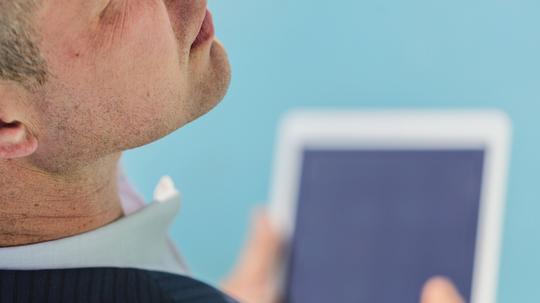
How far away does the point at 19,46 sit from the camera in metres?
0.70

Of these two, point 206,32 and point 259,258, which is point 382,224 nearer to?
point 259,258

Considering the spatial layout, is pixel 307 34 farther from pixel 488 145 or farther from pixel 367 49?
pixel 488 145

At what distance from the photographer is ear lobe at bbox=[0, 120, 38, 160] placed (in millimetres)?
758

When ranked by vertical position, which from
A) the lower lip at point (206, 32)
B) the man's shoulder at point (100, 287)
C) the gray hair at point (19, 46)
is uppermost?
the lower lip at point (206, 32)

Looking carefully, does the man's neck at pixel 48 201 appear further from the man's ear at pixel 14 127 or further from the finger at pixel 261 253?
the finger at pixel 261 253

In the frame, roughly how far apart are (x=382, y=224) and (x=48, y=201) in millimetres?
867

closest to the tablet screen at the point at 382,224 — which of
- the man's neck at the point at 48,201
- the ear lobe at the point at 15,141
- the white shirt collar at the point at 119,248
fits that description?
the white shirt collar at the point at 119,248

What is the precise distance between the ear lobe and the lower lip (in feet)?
0.51

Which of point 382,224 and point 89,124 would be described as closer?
point 89,124

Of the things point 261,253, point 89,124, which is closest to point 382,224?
point 261,253

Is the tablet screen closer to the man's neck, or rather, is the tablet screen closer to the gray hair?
the man's neck

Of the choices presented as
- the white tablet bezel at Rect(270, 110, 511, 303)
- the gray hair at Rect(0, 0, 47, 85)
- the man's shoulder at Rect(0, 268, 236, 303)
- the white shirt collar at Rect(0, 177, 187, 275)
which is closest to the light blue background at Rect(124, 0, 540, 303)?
the white tablet bezel at Rect(270, 110, 511, 303)

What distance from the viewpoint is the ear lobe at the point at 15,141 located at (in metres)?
0.76

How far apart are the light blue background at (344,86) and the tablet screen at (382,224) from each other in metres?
0.08
